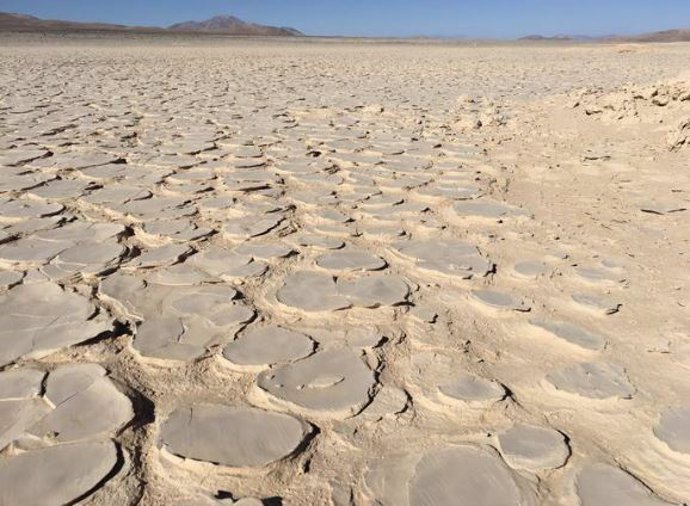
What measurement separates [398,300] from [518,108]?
13.2 ft

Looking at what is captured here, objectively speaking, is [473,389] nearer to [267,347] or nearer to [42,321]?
[267,347]

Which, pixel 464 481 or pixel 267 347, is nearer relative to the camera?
pixel 464 481

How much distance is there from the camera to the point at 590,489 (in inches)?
34.6

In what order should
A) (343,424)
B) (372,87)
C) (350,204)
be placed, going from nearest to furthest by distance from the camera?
(343,424), (350,204), (372,87)

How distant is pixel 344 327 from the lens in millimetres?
1378

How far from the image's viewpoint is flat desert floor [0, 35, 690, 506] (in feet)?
3.02

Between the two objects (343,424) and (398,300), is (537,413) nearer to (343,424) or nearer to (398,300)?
(343,424)

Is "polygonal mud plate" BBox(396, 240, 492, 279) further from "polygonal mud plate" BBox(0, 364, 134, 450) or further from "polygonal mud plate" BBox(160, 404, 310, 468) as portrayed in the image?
"polygonal mud plate" BBox(0, 364, 134, 450)

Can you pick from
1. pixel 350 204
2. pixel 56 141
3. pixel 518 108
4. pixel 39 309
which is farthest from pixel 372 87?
pixel 39 309

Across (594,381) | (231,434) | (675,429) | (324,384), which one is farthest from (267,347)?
(675,429)

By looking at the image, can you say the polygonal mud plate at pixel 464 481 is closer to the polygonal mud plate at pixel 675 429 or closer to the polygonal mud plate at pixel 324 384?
the polygonal mud plate at pixel 324 384

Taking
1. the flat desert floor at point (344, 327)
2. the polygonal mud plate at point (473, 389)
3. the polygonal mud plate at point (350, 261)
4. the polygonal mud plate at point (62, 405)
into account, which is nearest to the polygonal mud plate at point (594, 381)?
the flat desert floor at point (344, 327)

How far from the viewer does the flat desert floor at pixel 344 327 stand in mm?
919

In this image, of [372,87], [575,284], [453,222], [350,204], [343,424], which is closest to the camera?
[343,424]
